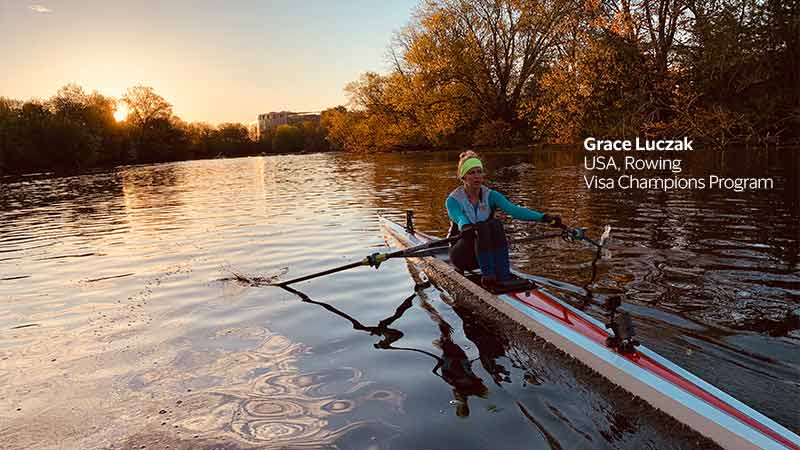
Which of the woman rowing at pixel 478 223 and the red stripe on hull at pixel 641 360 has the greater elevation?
the woman rowing at pixel 478 223

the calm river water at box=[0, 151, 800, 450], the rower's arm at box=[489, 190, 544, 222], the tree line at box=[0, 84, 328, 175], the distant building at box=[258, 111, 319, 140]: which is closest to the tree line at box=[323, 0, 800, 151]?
the calm river water at box=[0, 151, 800, 450]

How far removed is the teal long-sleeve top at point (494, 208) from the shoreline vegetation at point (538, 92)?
12.8 metres

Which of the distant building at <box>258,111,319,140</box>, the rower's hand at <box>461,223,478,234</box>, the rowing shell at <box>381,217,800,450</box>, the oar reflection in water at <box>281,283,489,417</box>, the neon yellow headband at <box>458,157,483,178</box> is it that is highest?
the distant building at <box>258,111,319,140</box>

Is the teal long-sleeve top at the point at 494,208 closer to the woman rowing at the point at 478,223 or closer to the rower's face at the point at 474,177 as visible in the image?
the woman rowing at the point at 478,223

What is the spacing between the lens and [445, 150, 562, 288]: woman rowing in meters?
6.55

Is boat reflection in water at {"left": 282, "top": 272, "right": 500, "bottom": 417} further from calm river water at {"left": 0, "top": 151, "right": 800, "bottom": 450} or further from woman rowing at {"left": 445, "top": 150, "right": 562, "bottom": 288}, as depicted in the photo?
woman rowing at {"left": 445, "top": 150, "right": 562, "bottom": 288}

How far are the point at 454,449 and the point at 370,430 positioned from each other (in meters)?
0.81

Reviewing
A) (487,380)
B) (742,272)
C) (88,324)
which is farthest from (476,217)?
(88,324)

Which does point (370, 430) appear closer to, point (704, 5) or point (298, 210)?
point (298, 210)

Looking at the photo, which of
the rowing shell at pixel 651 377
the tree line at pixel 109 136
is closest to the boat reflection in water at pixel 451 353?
the rowing shell at pixel 651 377

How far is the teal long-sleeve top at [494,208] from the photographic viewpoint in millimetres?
7168

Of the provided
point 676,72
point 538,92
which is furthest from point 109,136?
point 676,72

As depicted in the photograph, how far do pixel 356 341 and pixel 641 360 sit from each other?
3.42 meters

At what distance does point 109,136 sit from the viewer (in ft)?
264
